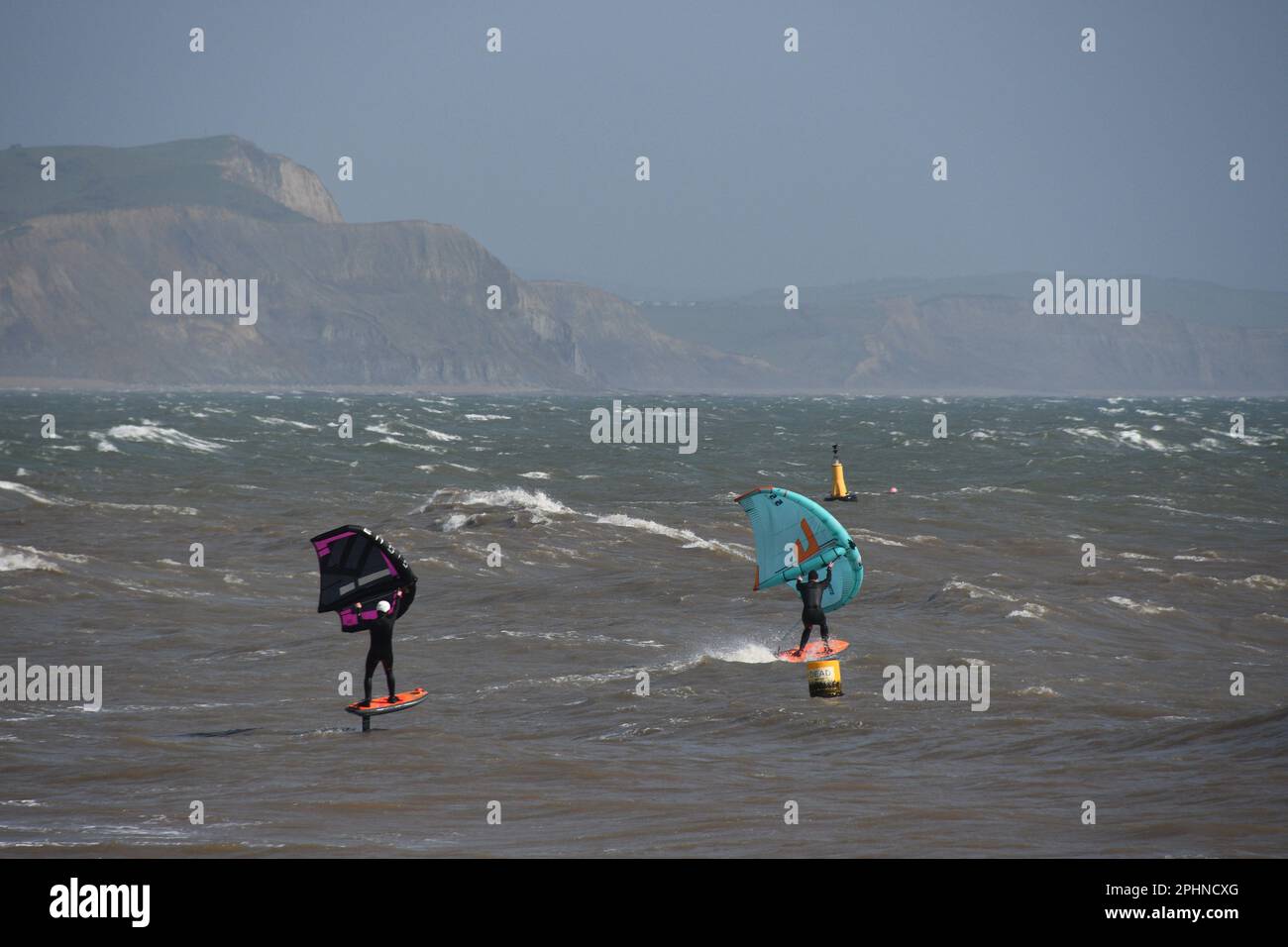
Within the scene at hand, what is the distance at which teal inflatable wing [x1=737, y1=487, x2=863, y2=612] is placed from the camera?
18.0m

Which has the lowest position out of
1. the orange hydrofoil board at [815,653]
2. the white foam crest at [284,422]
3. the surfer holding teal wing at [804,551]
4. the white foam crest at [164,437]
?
the orange hydrofoil board at [815,653]

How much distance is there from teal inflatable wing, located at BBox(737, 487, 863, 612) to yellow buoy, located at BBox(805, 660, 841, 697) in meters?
0.87

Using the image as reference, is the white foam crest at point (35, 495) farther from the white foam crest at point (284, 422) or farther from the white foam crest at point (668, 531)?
the white foam crest at point (284, 422)

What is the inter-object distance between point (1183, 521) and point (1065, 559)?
37.8 feet

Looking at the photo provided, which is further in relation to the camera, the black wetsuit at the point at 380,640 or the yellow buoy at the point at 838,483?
the yellow buoy at the point at 838,483

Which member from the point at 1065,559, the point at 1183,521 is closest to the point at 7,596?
the point at 1065,559

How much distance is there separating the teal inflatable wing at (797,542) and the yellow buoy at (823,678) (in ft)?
2.86

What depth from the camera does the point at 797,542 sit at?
18344 millimetres

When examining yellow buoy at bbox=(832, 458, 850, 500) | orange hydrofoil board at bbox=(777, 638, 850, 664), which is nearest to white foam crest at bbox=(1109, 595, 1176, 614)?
orange hydrofoil board at bbox=(777, 638, 850, 664)

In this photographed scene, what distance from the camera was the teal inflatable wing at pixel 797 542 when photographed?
59.2 feet

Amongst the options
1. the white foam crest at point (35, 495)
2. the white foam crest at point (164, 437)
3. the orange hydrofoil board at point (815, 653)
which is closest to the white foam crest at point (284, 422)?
the white foam crest at point (164, 437)

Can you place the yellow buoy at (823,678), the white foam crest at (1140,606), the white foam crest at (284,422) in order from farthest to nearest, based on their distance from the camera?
the white foam crest at (284,422) → the white foam crest at (1140,606) → the yellow buoy at (823,678)

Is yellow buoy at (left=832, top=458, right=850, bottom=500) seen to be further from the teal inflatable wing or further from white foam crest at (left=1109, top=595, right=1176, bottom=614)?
white foam crest at (left=1109, top=595, right=1176, bottom=614)
